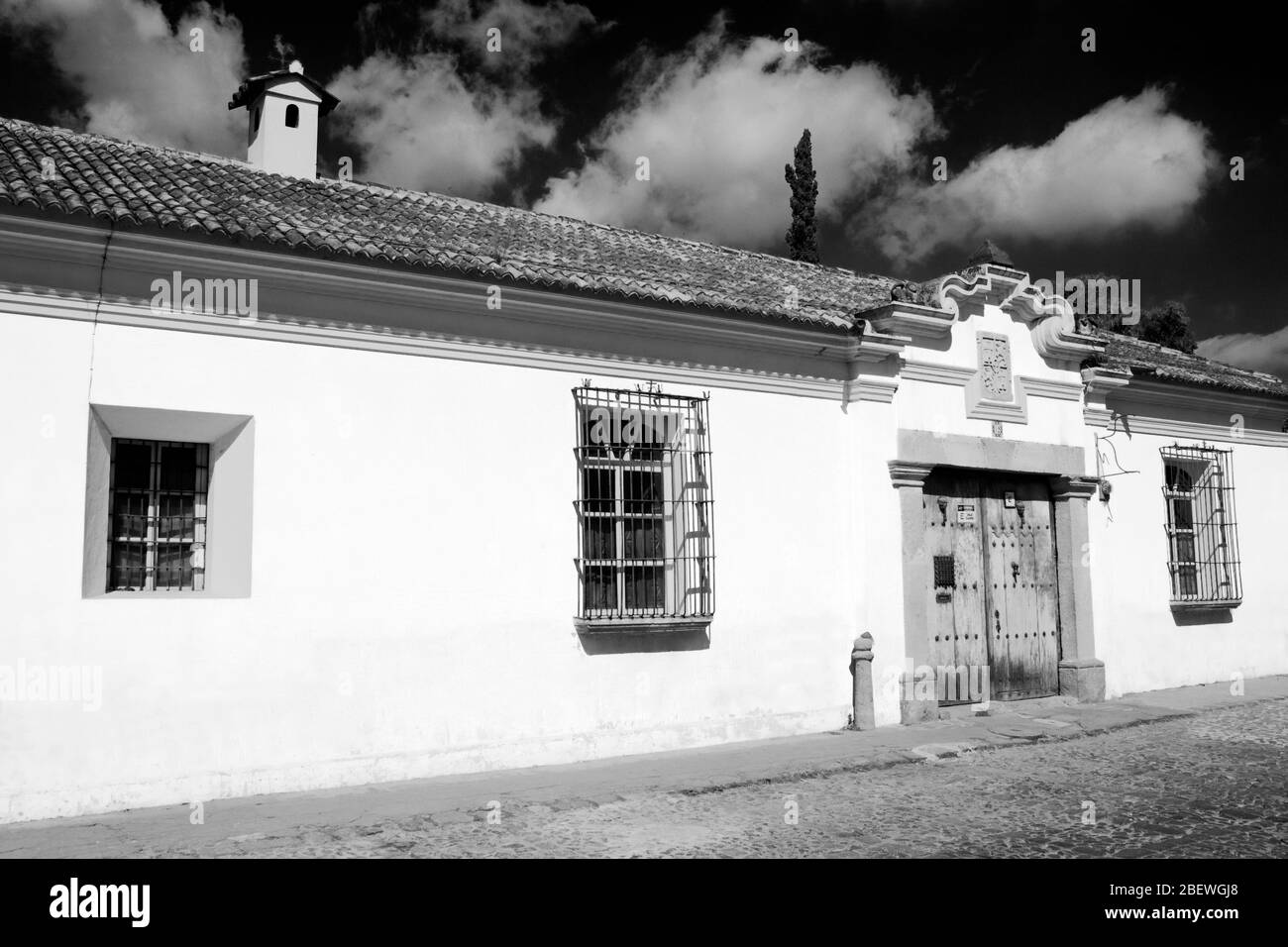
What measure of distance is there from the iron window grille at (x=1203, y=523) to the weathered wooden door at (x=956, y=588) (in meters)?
3.36

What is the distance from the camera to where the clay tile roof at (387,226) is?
6.95m

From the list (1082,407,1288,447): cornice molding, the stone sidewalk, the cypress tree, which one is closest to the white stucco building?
(1082,407,1288,447): cornice molding

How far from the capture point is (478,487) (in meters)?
7.87

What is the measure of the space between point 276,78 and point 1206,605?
11.6 m

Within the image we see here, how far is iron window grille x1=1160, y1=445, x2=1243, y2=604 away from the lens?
40.8ft

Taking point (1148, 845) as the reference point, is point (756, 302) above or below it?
above

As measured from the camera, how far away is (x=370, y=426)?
7.48 metres

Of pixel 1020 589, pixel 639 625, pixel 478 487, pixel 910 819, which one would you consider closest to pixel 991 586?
pixel 1020 589

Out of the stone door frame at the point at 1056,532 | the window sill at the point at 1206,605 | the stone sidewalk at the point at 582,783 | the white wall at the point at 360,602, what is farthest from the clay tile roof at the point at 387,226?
the window sill at the point at 1206,605
